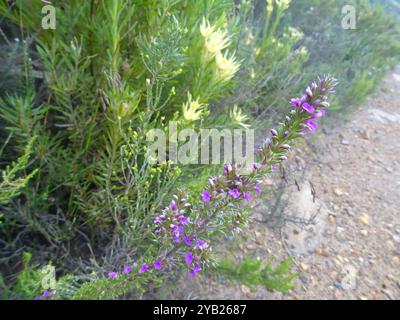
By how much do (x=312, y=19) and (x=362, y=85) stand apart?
1304 mm

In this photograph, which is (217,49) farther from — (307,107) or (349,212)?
(349,212)

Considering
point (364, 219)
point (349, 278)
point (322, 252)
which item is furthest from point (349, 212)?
point (349, 278)

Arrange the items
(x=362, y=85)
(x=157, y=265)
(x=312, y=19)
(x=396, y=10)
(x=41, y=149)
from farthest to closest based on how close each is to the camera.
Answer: (x=396, y=10)
(x=312, y=19)
(x=362, y=85)
(x=41, y=149)
(x=157, y=265)

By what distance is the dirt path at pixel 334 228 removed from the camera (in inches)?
100.0

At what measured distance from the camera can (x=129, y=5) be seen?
1.56 metres

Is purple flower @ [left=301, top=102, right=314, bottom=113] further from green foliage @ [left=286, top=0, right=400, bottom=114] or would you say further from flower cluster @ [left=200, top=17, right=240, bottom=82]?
green foliage @ [left=286, top=0, right=400, bottom=114]

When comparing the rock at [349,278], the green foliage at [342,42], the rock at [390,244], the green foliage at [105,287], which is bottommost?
the rock at [349,278]

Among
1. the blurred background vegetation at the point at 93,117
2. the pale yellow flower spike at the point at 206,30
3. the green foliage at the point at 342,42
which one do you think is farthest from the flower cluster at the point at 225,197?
the green foliage at the point at 342,42

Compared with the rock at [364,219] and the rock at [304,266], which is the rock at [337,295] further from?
the rock at [364,219]

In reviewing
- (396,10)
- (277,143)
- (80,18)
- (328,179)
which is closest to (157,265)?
(277,143)

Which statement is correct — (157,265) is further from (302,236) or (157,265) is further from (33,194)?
(302,236)

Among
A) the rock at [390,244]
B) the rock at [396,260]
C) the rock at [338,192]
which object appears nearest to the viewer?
the rock at [396,260]

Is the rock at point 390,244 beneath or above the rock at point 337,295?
above

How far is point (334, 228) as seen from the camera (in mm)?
3105
